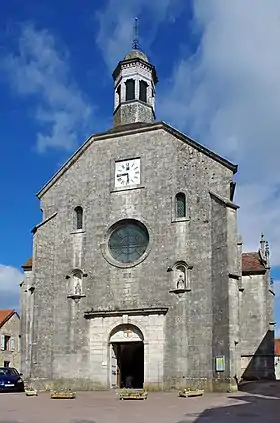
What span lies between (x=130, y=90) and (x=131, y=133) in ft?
16.0

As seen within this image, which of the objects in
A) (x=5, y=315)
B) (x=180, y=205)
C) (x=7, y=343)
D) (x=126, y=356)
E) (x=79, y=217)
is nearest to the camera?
(x=180, y=205)

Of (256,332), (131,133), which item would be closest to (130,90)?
(131,133)

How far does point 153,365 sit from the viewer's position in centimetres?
2548

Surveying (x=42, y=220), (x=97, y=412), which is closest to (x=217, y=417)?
(x=97, y=412)

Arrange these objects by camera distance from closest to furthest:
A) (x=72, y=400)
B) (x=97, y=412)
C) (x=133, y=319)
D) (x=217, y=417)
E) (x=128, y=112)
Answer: (x=217, y=417), (x=97, y=412), (x=72, y=400), (x=133, y=319), (x=128, y=112)

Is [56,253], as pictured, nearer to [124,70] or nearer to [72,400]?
[72,400]

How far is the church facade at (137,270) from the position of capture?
82.2 feet

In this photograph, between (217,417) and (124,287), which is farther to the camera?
(124,287)

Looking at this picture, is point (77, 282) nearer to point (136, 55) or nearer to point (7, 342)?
point (136, 55)

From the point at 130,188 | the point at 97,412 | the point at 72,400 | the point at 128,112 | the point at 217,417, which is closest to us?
the point at 217,417

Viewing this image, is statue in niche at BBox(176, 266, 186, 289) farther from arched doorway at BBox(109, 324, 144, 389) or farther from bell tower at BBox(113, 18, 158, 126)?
bell tower at BBox(113, 18, 158, 126)

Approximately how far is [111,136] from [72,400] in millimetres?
14585

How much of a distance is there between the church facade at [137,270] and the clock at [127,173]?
6cm

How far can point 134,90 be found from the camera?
108ft
